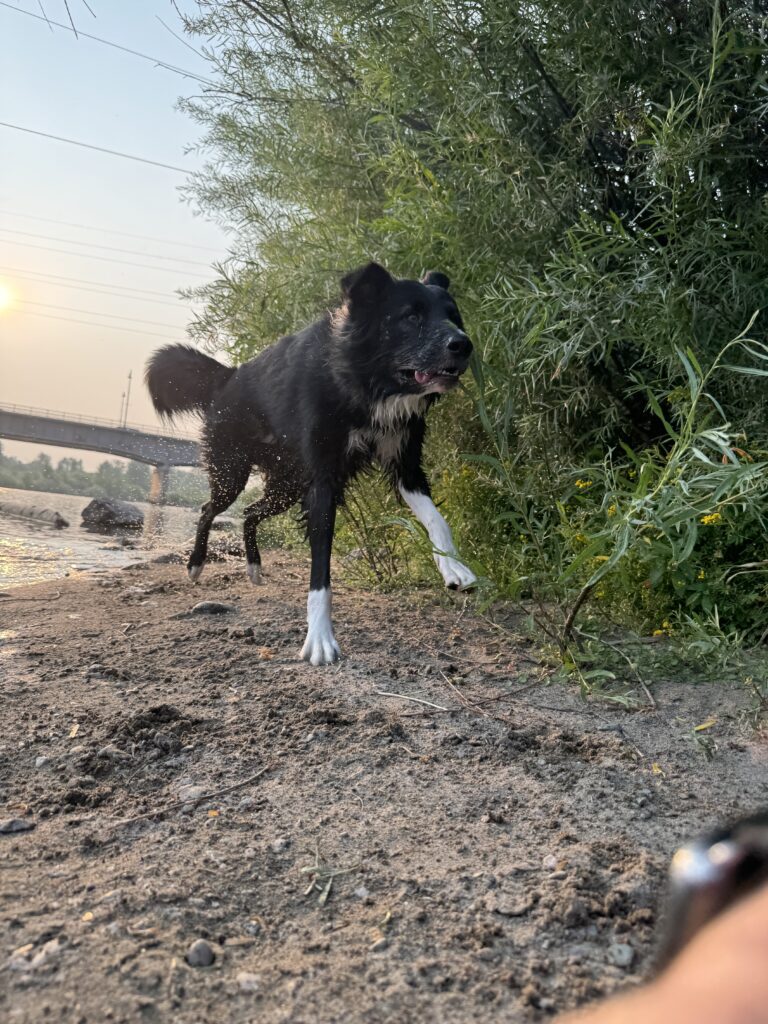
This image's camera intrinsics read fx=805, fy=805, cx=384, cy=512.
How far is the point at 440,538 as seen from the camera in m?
3.70

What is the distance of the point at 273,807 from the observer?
1906mm

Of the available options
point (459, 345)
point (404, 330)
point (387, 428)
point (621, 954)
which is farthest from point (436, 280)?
point (621, 954)

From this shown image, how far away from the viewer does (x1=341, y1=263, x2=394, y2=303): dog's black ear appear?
12.2ft

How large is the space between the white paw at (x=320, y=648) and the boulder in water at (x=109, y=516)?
359 inches

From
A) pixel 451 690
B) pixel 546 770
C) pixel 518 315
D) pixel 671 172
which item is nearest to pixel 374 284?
pixel 518 315

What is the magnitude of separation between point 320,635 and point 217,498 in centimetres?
239

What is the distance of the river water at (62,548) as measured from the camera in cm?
630

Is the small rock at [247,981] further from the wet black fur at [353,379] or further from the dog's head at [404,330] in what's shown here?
the dog's head at [404,330]

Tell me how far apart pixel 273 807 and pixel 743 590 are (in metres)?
2.12

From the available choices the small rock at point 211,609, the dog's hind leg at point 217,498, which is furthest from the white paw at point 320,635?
the dog's hind leg at point 217,498

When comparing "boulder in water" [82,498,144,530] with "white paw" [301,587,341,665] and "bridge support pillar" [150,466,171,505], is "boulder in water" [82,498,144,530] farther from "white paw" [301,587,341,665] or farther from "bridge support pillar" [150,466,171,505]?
"bridge support pillar" [150,466,171,505]

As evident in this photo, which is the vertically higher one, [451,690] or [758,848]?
[758,848]

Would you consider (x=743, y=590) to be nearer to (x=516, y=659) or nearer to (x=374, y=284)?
(x=516, y=659)

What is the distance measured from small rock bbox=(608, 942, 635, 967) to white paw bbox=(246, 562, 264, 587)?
406cm
